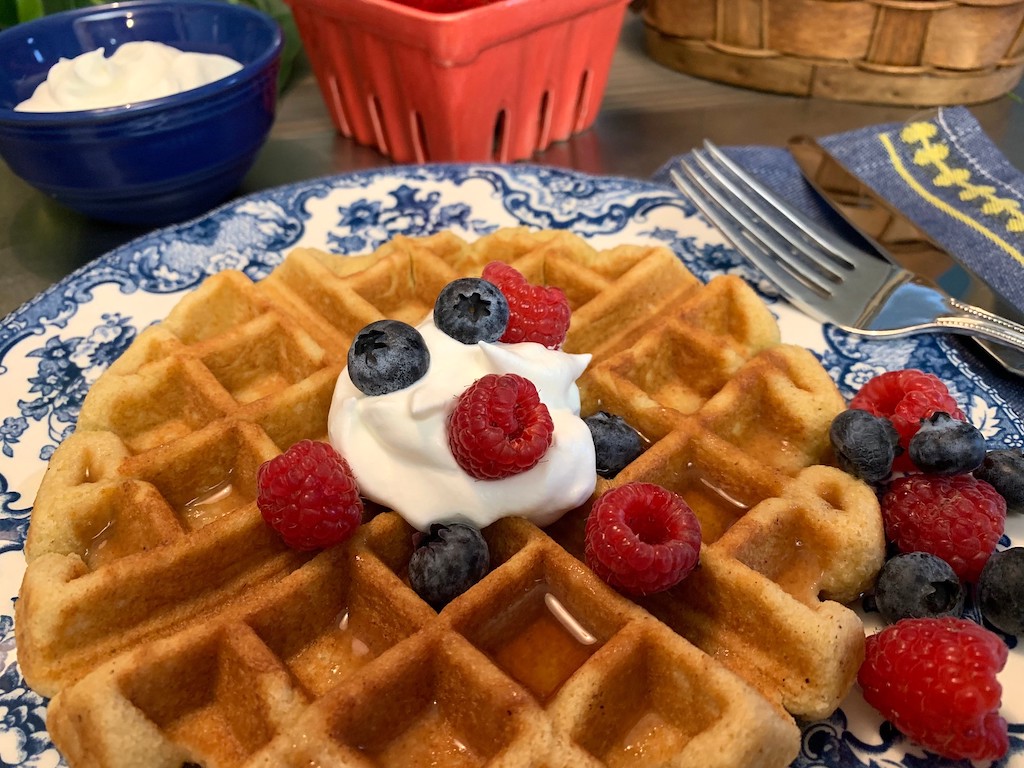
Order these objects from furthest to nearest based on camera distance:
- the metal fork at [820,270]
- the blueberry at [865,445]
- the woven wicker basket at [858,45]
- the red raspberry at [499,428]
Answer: the woven wicker basket at [858,45] → the metal fork at [820,270] → the blueberry at [865,445] → the red raspberry at [499,428]

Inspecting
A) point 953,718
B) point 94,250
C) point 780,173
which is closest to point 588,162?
point 780,173

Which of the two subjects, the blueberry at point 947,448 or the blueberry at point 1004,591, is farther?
the blueberry at point 947,448

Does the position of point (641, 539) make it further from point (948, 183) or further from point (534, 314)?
point (948, 183)

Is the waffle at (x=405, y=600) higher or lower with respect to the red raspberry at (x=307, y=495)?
lower

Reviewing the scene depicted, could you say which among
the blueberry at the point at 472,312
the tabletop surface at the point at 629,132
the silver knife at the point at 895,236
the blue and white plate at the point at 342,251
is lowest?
the tabletop surface at the point at 629,132

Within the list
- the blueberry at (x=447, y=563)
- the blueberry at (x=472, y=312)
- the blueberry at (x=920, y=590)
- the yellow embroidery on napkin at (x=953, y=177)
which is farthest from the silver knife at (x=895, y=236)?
the blueberry at (x=447, y=563)

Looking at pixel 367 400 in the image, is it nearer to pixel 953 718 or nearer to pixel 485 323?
pixel 485 323

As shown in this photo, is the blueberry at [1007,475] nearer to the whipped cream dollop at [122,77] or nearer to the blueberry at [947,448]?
the blueberry at [947,448]
